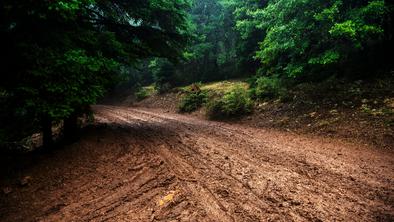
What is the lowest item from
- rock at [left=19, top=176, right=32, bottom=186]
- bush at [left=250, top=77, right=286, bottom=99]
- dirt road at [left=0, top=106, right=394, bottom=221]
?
rock at [left=19, top=176, right=32, bottom=186]

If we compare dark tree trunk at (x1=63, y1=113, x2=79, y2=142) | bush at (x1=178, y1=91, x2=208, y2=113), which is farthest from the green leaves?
dark tree trunk at (x1=63, y1=113, x2=79, y2=142)

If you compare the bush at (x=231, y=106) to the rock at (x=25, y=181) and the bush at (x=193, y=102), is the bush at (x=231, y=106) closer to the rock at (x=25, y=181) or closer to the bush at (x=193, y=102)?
the bush at (x=193, y=102)

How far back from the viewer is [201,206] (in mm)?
4492

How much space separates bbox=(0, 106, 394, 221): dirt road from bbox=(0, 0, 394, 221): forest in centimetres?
3

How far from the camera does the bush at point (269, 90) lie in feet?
43.8

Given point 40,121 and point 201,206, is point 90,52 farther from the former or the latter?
point 201,206

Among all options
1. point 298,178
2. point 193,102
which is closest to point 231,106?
point 193,102

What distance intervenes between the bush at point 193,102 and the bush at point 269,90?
4.34 m

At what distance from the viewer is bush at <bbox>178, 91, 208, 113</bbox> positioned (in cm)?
1764

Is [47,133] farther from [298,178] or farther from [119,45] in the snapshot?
[298,178]

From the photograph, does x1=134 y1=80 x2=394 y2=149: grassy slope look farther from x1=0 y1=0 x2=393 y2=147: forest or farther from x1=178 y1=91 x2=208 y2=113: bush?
x1=178 y1=91 x2=208 y2=113: bush

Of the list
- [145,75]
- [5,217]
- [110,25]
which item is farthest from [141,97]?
[5,217]

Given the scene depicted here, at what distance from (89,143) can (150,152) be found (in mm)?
2306

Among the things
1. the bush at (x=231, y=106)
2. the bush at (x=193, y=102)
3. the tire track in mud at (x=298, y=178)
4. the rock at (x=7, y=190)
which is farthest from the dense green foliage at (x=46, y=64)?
the bush at (x=193, y=102)
